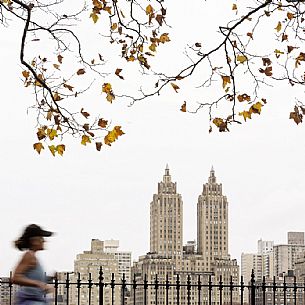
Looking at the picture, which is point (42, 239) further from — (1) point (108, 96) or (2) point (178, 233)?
(2) point (178, 233)

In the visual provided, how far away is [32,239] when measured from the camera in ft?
25.3

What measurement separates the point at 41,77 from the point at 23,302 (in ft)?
9.14

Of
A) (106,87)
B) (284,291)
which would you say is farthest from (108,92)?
(284,291)

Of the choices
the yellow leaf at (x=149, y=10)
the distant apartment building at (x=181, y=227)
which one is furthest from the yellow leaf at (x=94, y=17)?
the distant apartment building at (x=181, y=227)

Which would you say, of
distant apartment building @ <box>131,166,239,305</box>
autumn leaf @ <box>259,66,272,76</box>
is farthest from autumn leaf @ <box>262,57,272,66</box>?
distant apartment building @ <box>131,166,239,305</box>

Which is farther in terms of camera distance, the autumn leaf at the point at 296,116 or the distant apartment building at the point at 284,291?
the distant apartment building at the point at 284,291

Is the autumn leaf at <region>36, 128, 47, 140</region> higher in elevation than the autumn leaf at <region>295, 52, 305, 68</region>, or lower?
lower

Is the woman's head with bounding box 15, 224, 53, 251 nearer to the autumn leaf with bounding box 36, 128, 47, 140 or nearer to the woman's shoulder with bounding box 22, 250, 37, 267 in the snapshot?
the woman's shoulder with bounding box 22, 250, 37, 267

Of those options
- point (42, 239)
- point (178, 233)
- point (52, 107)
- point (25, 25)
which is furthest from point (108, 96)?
point (178, 233)

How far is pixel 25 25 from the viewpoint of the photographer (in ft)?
27.7

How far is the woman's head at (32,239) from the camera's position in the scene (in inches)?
304

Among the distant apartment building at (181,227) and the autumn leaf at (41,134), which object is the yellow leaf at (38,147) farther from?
the distant apartment building at (181,227)

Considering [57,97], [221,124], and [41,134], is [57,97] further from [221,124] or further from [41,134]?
[221,124]

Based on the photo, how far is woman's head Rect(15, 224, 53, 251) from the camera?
772cm
